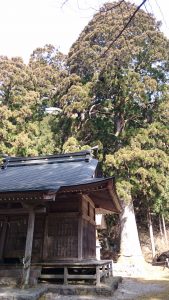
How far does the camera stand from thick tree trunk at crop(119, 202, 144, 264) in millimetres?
14531

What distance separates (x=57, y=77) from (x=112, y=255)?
40.7 ft

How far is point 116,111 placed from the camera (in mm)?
16641

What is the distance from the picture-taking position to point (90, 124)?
16781 mm

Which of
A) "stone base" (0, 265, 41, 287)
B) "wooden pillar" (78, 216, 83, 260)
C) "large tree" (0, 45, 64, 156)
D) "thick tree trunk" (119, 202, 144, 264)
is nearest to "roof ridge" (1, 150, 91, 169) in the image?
"large tree" (0, 45, 64, 156)

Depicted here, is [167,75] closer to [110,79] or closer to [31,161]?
[110,79]

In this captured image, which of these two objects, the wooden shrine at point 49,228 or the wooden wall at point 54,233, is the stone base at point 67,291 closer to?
the wooden shrine at point 49,228

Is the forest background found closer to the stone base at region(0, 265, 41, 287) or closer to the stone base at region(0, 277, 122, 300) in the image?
the stone base at region(0, 265, 41, 287)

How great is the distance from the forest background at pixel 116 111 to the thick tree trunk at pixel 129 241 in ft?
0.16

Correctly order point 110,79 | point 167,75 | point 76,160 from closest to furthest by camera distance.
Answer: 1. point 76,160
2. point 110,79
3. point 167,75

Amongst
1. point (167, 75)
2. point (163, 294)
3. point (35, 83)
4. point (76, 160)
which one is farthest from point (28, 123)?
point (163, 294)

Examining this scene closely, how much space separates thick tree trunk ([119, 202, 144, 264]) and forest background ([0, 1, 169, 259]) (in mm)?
49

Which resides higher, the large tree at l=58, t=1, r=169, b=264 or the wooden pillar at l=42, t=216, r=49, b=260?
the large tree at l=58, t=1, r=169, b=264

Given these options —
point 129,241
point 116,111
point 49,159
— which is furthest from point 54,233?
point 116,111

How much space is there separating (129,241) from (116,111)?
6957 millimetres
